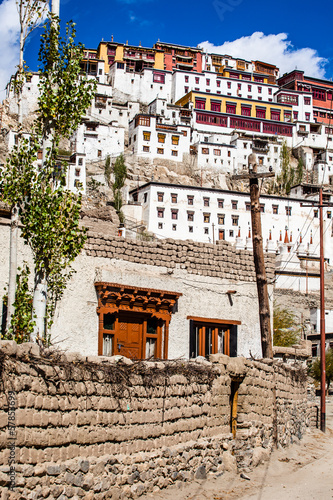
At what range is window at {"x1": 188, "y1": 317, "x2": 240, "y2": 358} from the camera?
18750mm

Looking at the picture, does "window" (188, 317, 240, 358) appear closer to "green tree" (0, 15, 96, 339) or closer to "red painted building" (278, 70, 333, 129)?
"green tree" (0, 15, 96, 339)

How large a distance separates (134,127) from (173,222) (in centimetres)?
2216

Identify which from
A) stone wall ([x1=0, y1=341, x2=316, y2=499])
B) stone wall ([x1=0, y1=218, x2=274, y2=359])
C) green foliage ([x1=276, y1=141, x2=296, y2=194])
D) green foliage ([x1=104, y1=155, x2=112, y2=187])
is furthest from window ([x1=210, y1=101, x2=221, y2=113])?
stone wall ([x1=0, y1=341, x2=316, y2=499])

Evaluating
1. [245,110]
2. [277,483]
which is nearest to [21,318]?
[277,483]

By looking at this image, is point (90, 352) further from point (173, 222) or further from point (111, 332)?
point (173, 222)

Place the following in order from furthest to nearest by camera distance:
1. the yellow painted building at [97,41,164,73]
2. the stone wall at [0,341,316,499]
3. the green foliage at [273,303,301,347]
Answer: the yellow painted building at [97,41,164,73], the green foliage at [273,303,301,347], the stone wall at [0,341,316,499]

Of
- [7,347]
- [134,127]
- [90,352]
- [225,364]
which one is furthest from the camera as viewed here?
[134,127]

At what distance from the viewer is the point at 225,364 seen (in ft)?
44.0

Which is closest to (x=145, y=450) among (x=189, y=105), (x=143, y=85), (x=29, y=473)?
(x=29, y=473)

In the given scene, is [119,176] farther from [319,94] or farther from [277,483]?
[277,483]

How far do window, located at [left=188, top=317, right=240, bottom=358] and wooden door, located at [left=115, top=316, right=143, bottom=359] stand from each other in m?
1.75

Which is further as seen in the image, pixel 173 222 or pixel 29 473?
pixel 173 222

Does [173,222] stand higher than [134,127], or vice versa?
[134,127]

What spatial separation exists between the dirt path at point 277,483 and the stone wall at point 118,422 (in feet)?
0.80
